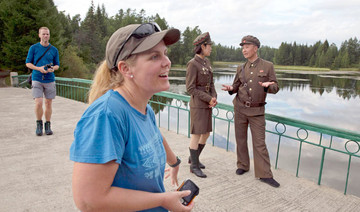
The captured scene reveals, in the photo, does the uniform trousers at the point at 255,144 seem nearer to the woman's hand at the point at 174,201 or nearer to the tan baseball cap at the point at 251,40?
the tan baseball cap at the point at 251,40

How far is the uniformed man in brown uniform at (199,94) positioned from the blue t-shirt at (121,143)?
2.42 m

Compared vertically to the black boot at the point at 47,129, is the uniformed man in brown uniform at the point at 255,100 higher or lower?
higher

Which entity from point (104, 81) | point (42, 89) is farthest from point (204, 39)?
point (42, 89)

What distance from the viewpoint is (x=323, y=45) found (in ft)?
227

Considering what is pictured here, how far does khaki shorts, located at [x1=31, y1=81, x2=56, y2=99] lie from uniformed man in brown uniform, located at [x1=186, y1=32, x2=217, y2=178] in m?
2.89

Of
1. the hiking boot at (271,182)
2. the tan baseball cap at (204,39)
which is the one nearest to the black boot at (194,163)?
the hiking boot at (271,182)

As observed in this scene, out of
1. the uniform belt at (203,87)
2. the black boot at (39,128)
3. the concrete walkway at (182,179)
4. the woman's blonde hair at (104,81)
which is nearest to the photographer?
the woman's blonde hair at (104,81)

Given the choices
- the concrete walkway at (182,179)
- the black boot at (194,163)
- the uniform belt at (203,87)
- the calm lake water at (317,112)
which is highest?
the uniform belt at (203,87)

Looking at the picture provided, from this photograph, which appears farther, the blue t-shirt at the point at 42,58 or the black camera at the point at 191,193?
the blue t-shirt at the point at 42,58

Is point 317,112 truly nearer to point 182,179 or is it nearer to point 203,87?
point 203,87

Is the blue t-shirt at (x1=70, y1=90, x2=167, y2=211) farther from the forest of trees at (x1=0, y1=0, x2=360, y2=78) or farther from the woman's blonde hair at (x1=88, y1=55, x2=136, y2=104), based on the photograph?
the forest of trees at (x1=0, y1=0, x2=360, y2=78)

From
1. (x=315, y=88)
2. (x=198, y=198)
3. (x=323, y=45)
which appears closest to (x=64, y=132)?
(x=198, y=198)

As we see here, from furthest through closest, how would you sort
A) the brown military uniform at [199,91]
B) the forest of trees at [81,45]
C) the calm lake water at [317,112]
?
the forest of trees at [81,45]
the calm lake water at [317,112]
the brown military uniform at [199,91]

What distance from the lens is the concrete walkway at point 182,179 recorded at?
9.25ft
